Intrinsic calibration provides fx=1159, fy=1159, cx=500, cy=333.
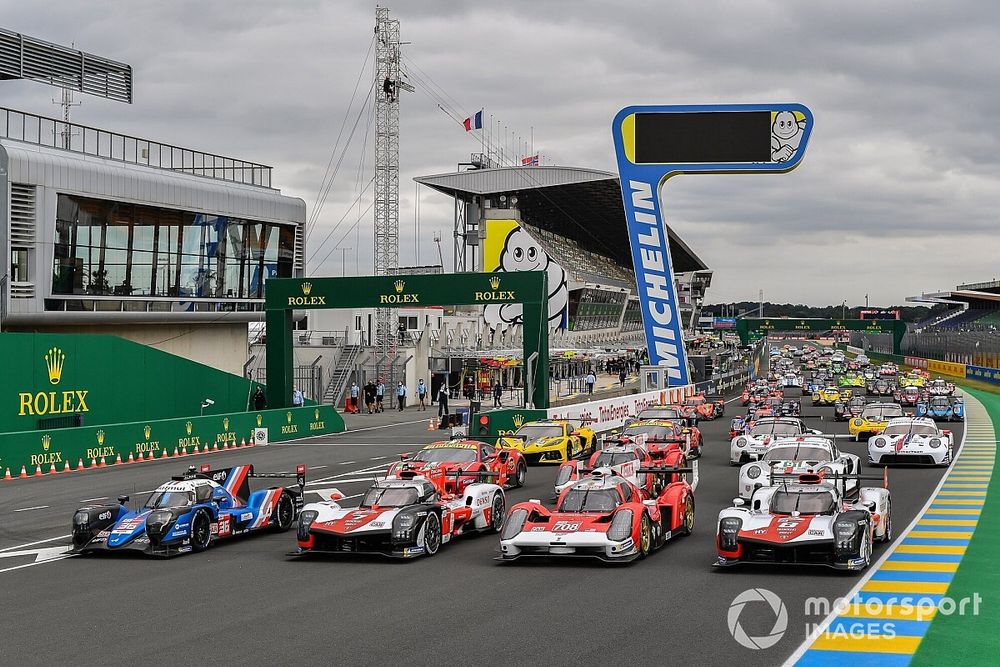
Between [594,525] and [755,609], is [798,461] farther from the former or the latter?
[755,609]

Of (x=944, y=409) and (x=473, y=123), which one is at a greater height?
(x=473, y=123)

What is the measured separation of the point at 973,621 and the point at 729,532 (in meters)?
3.99

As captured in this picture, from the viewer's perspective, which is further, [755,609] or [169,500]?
[169,500]

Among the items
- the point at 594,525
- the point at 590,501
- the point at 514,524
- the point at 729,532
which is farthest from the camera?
the point at 590,501

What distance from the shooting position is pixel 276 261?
55.0m

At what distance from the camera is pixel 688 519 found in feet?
64.2

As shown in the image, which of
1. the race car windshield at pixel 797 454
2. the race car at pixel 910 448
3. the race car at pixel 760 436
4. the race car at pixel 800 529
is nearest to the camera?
the race car at pixel 800 529

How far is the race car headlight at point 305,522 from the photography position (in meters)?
17.7

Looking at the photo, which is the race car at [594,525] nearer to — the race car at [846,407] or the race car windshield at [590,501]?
the race car windshield at [590,501]

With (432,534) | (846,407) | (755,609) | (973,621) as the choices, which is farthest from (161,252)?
Result: (973,621)

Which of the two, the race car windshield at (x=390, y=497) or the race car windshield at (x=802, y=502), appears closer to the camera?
the race car windshield at (x=802, y=502)

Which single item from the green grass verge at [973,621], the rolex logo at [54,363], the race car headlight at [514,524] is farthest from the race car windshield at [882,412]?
the rolex logo at [54,363]

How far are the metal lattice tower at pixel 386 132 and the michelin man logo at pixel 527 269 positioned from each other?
761 inches

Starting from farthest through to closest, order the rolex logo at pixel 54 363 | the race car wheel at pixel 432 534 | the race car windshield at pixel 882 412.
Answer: the race car windshield at pixel 882 412
the rolex logo at pixel 54 363
the race car wheel at pixel 432 534
